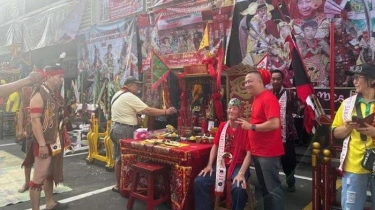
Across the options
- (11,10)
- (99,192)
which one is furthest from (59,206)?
(11,10)

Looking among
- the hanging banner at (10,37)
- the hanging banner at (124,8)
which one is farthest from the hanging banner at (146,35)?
the hanging banner at (10,37)

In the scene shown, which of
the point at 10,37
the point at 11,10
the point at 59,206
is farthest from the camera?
the point at 11,10

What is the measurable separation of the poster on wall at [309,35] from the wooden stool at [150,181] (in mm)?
3215

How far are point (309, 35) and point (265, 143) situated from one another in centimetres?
342

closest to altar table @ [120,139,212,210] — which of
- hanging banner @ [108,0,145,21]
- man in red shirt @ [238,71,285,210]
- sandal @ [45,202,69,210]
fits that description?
man in red shirt @ [238,71,285,210]

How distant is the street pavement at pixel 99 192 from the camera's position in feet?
14.4

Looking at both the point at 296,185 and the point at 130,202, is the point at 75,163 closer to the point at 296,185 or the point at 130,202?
the point at 130,202

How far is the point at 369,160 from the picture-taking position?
271 centimetres

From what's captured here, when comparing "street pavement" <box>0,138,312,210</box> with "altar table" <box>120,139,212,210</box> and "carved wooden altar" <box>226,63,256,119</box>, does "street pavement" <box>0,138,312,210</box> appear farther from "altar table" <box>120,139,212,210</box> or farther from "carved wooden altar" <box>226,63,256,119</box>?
"carved wooden altar" <box>226,63,256,119</box>

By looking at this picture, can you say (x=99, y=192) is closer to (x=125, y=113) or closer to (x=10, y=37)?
(x=125, y=113)

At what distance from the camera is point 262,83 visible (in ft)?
11.1

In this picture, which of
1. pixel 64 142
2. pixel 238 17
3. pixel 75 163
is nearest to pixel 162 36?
pixel 238 17

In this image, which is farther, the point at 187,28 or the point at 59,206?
the point at 187,28

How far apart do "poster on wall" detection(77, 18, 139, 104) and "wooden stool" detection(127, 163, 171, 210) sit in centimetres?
544
